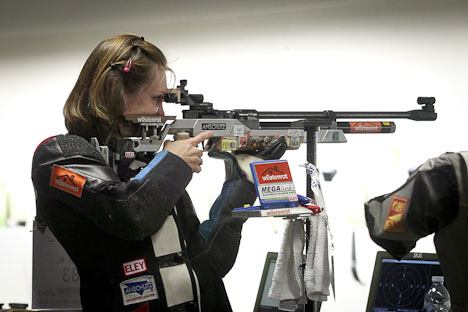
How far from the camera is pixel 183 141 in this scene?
159 cm

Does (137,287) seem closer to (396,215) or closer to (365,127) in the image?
(396,215)

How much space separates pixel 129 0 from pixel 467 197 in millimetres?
1787

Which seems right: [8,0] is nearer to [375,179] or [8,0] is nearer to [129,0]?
[129,0]

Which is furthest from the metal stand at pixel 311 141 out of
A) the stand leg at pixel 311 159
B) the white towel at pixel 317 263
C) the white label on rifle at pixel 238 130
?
the white label on rifle at pixel 238 130

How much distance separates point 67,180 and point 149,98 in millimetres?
381

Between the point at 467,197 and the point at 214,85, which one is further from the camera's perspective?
the point at 214,85

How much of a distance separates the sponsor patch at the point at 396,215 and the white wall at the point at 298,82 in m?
0.57

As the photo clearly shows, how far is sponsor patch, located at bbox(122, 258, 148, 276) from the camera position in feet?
4.82

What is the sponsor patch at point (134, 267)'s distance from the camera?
1468 millimetres

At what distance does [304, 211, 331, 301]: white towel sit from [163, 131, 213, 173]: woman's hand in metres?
0.38

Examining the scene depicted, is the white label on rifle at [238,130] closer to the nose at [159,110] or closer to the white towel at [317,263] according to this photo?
the nose at [159,110]

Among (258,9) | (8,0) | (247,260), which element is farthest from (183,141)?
(8,0)

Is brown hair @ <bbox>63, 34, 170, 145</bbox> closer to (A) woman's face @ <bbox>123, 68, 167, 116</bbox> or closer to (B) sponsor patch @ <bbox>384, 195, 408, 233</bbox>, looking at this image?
(A) woman's face @ <bbox>123, 68, 167, 116</bbox>

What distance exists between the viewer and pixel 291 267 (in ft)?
5.49
